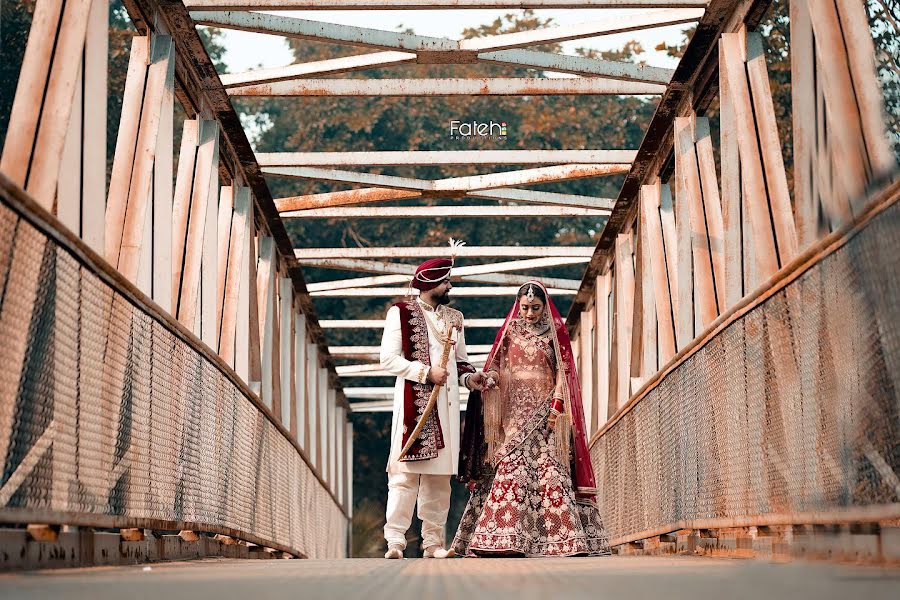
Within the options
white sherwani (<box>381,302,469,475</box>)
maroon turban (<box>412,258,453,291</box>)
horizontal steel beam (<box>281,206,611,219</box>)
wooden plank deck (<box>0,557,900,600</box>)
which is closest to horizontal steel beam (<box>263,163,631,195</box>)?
horizontal steel beam (<box>281,206,611,219</box>)

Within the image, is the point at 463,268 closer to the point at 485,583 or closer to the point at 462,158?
the point at 462,158

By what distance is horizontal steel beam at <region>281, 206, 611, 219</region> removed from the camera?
15.6 metres

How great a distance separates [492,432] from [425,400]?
481 mm

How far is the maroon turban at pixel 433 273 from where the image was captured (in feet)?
32.2

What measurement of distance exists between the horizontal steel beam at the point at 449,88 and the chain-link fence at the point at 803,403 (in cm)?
390

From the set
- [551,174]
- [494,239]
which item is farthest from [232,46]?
[551,174]

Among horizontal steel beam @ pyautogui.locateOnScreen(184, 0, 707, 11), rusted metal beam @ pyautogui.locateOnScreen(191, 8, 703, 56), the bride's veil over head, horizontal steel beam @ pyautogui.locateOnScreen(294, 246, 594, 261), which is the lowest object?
the bride's veil over head

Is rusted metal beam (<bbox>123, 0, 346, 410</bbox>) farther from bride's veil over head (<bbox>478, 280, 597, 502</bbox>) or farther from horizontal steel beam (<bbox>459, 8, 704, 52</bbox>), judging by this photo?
bride's veil over head (<bbox>478, 280, 597, 502</bbox>)

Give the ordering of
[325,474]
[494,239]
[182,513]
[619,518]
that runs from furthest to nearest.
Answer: [494,239] < [325,474] < [619,518] < [182,513]

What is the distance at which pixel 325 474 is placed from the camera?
21609 millimetres

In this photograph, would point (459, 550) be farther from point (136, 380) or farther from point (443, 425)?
point (136, 380)

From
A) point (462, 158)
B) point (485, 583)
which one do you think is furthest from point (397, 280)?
point (485, 583)

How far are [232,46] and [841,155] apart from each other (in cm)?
3607

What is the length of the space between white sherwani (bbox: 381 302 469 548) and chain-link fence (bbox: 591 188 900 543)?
1.84m
